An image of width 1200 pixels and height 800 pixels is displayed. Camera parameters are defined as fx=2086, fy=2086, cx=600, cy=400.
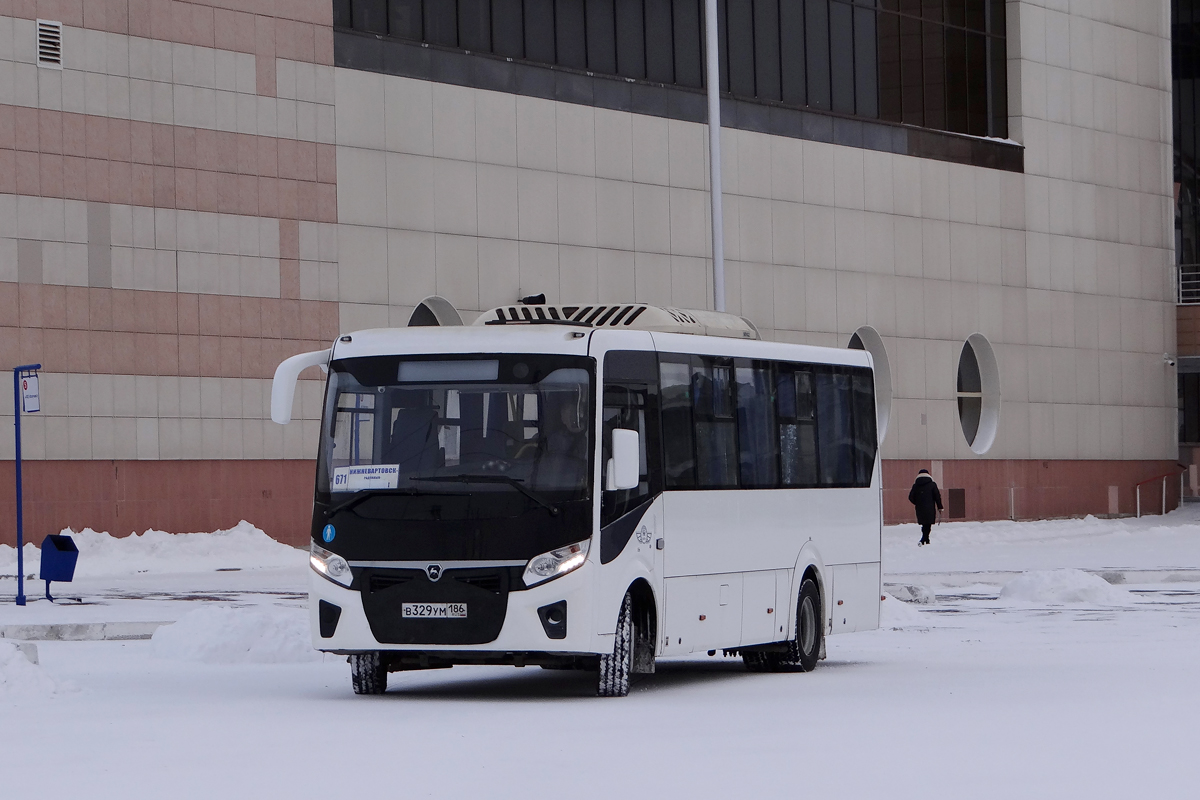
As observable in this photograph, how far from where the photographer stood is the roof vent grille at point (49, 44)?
117 ft

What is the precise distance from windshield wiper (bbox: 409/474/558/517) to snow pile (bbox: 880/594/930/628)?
8317mm

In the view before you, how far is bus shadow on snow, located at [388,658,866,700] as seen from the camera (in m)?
15.1

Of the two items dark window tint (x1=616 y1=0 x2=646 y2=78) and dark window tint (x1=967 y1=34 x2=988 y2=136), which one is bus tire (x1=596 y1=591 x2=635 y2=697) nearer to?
dark window tint (x1=616 y1=0 x2=646 y2=78)

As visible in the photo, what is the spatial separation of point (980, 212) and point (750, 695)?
41.0 metres

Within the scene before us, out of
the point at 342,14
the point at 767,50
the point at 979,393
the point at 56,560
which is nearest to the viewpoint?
the point at 56,560

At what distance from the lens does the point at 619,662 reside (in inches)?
572

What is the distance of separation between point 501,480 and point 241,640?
4.06 m

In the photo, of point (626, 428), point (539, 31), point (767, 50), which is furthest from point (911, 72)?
point (626, 428)

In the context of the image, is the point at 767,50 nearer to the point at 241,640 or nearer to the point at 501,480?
the point at 241,640

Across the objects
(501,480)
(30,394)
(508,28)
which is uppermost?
(508,28)

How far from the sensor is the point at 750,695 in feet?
48.4

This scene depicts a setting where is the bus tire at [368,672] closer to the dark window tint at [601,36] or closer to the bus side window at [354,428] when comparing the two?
the bus side window at [354,428]

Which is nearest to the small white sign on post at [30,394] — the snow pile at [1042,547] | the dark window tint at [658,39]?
the snow pile at [1042,547]

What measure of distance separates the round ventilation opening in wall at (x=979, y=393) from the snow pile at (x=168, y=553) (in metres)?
23.2
